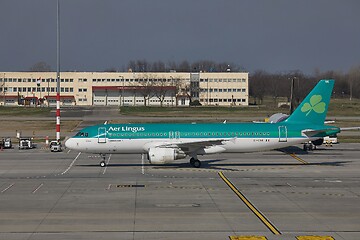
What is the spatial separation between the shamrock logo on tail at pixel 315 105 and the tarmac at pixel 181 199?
4.45m

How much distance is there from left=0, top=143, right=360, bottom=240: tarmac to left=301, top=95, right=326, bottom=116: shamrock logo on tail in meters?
4.45

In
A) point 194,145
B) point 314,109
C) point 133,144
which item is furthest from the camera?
point 314,109

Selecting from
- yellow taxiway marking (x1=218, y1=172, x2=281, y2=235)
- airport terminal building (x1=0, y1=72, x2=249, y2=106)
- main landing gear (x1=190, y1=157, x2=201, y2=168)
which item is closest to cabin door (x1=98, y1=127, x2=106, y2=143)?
main landing gear (x1=190, y1=157, x2=201, y2=168)

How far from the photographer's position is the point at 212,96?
179375mm

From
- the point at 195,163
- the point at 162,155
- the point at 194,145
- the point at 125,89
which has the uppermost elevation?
the point at 125,89

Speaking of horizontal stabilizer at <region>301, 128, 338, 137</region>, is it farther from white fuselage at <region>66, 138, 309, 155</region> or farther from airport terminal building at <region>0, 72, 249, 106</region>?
airport terminal building at <region>0, 72, 249, 106</region>

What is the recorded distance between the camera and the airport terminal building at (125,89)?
175 m

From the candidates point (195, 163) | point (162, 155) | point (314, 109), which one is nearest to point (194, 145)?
point (195, 163)

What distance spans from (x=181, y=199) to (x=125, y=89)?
150021mm

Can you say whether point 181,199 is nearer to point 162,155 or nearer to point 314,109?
point 162,155

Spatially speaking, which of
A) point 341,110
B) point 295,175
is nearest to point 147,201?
point 295,175

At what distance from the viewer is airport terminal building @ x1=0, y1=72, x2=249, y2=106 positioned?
574ft

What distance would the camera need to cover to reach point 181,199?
95.9 ft

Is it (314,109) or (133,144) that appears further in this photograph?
(314,109)
